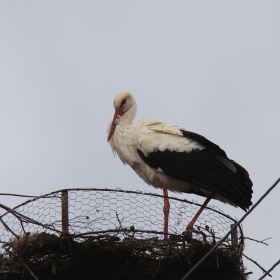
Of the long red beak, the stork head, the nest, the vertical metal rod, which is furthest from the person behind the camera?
the stork head

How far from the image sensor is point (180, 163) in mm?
6656

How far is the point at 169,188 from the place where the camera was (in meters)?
6.94

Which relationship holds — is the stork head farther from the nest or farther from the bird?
the nest

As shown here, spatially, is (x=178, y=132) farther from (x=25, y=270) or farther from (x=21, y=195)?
(x=25, y=270)

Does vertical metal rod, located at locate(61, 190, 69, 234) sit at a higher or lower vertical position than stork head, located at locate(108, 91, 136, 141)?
lower

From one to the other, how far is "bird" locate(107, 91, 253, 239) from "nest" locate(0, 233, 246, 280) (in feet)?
3.66

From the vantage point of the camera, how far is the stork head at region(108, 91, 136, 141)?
24.2ft

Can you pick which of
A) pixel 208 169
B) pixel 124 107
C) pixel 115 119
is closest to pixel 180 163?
pixel 208 169


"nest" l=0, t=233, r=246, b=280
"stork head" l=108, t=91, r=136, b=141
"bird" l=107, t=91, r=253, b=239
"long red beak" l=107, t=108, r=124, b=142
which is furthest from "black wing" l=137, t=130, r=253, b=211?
"nest" l=0, t=233, r=246, b=280

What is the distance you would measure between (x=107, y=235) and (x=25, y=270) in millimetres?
639

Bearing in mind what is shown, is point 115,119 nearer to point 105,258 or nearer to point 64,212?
point 64,212

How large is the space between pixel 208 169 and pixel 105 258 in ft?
5.80

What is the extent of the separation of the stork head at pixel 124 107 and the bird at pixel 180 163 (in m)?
0.25

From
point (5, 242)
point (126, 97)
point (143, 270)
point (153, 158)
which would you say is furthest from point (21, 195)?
point (126, 97)
